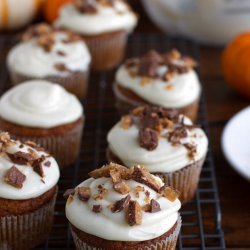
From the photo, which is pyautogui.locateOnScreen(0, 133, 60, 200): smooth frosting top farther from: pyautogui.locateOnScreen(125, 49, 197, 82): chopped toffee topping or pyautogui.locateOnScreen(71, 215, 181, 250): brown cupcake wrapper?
pyautogui.locateOnScreen(125, 49, 197, 82): chopped toffee topping

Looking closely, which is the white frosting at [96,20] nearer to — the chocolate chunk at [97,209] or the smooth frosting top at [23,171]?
the smooth frosting top at [23,171]

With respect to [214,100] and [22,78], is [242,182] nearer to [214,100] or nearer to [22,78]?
[214,100]

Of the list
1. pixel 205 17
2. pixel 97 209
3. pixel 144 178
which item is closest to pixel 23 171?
pixel 97 209

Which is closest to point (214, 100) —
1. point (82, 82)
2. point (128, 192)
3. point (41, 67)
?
point (82, 82)

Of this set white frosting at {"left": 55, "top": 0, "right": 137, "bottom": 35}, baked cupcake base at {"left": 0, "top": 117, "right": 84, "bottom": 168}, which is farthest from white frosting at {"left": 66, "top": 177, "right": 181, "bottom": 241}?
white frosting at {"left": 55, "top": 0, "right": 137, "bottom": 35}

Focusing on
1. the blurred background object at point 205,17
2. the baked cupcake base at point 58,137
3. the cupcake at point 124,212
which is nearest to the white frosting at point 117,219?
the cupcake at point 124,212

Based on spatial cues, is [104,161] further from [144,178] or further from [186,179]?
[144,178]
